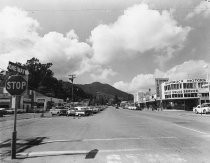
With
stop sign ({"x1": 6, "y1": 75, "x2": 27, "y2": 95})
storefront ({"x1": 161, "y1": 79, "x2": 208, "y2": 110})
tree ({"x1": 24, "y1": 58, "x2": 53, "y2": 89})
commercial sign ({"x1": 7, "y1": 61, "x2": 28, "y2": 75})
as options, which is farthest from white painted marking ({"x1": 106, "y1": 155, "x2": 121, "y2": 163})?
tree ({"x1": 24, "y1": 58, "x2": 53, "y2": 89})

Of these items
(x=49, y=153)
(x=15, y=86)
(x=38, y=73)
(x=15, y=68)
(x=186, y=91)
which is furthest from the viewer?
(x=38, y=73)

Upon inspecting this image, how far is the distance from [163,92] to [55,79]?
218 ft

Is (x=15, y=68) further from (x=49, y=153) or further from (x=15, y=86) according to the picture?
(x=49, y=153)

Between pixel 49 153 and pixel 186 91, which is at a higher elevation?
pixel 186 91

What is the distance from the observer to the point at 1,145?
12789 mm

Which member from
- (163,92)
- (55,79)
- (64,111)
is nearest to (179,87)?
(163,92)

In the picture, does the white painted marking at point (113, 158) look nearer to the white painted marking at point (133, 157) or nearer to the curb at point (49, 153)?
the white painted marking at point (133, 157)

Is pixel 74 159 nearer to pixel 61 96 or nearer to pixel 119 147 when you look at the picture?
pixel 119 147

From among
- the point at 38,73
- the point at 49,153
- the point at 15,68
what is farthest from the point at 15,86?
the point at 38,73

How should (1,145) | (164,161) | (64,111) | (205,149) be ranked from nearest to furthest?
(164,161) → (205,149) → (1,145) → (64,111)

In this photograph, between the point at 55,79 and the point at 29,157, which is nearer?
the point at 29,157

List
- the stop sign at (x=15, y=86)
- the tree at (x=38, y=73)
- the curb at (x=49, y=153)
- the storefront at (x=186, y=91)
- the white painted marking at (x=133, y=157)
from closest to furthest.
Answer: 1. the white painted marking at (x=133, y=157)
2. the stop sign at (x=15, y=86)
3. the curb at (x=49, y=153)
4. the storefront at (x=186, y=91)
5. the tree at (x=38, y=73)

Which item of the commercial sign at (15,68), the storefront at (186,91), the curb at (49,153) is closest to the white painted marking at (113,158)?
the curb at (49,153)

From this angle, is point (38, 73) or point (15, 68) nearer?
point (15, 68)
